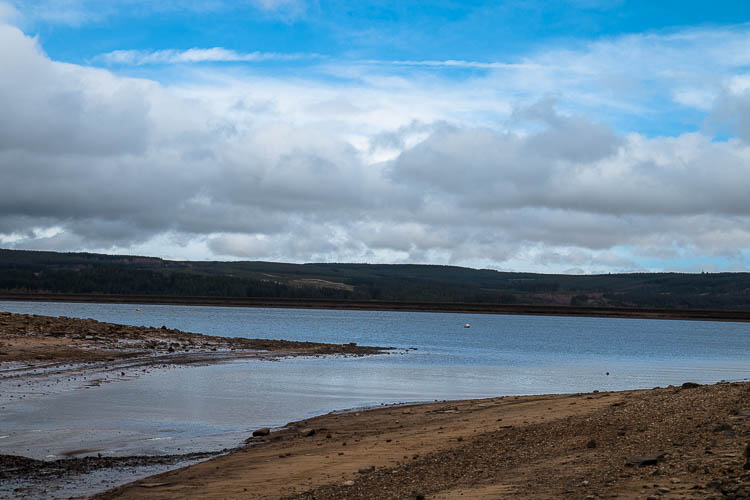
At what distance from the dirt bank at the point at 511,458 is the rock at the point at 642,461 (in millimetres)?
14

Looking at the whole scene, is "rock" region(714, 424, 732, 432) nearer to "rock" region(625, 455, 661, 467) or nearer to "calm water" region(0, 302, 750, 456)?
"rock" region(625, 455, 661, 467)

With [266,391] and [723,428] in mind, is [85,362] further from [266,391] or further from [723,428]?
[723,428]

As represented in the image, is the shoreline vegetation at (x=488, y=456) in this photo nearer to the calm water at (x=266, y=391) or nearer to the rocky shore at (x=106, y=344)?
the calm water at (x=266, y=391)

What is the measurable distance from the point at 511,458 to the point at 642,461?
257cm

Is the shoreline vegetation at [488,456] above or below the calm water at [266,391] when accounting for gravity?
above

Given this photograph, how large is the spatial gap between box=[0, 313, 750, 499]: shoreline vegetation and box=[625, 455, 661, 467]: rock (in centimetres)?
2

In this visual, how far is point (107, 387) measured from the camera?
26.6m

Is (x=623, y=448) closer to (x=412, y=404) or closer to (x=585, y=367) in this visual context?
(x=412, y=404)

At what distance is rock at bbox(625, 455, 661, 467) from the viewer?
10.8m

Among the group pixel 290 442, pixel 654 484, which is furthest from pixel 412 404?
pixel 654 484

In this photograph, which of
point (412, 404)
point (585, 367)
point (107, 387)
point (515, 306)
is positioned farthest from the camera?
point (515, 306)

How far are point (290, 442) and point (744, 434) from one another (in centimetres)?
921

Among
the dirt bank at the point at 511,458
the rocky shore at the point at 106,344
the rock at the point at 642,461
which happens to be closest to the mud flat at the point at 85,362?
the rocky shore at the point at 106,344

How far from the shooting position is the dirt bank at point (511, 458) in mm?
10227
